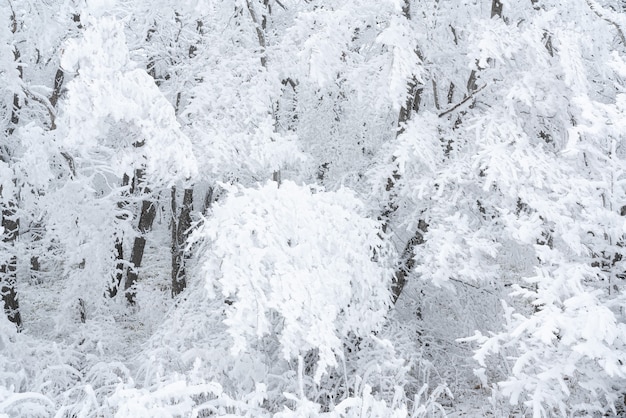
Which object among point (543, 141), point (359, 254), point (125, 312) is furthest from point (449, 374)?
point (125, 312)

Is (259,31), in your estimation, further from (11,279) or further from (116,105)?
(11,279)

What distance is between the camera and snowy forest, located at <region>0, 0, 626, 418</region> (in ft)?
18.4

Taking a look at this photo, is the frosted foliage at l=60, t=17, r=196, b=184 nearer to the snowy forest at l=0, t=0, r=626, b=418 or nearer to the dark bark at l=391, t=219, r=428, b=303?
the snowy forest at l=0, t=0, r=626, b=418

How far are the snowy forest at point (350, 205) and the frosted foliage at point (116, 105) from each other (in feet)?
0.09

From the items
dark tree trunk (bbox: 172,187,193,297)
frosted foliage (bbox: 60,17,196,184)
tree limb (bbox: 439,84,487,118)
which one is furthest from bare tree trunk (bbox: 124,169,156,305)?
tree limb (bbox: 439,84,487,118)

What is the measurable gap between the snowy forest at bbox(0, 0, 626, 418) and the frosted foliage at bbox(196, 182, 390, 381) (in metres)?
0.03

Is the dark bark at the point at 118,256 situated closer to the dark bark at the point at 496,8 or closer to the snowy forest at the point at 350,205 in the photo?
the snowy forest at the point at 350,205

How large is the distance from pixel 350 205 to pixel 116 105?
310 centimetres

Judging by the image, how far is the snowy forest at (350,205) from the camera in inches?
221

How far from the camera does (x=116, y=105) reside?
6148 mm

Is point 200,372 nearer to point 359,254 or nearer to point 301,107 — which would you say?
point 359,254

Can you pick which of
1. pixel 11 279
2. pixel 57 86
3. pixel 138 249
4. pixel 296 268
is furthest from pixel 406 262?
pixel 57 86

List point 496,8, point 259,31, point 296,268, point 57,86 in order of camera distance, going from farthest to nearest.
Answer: point 57,86
point 259,31
point 496,8
point 296,268

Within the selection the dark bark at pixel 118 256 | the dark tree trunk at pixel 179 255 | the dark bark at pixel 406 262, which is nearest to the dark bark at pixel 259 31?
the dark bark at pixel 118 256
